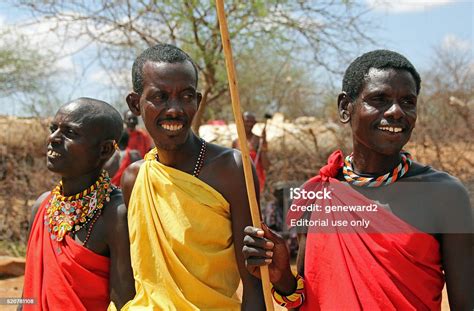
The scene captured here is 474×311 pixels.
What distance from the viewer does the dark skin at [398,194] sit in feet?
7.20

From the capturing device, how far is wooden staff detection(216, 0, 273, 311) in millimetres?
1989

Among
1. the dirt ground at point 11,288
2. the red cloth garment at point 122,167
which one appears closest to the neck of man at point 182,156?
the dirt ground at point 11,288

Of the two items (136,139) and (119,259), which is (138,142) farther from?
(119,259)

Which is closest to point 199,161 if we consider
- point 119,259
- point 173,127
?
point 173,127

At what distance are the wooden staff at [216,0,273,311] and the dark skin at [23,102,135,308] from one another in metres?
0.67

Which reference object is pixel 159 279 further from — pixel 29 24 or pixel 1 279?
pixel 29 24

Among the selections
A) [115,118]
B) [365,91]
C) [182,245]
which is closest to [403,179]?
[365,91]

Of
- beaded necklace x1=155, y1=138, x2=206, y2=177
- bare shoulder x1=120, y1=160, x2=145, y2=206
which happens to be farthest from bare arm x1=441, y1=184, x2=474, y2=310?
bare shoulder x1=120, y1=160, x2=145, y2=206

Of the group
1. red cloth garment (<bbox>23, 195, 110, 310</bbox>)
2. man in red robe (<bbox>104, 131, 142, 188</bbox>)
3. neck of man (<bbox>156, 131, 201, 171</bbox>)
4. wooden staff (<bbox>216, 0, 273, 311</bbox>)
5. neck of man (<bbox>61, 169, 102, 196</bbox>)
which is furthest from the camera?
man in red robe (<bbox>104, 131, 142, 188</bbox>)

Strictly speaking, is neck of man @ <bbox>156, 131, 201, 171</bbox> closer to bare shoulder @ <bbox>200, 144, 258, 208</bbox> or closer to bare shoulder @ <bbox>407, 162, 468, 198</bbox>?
bare shoulder @ <bbox>200, 144, 258, 208</bbox>

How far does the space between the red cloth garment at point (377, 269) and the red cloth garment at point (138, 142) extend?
657 centimetres

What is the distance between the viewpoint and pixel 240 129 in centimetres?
207

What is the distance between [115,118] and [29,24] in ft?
21.1

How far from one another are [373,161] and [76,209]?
1270mm
